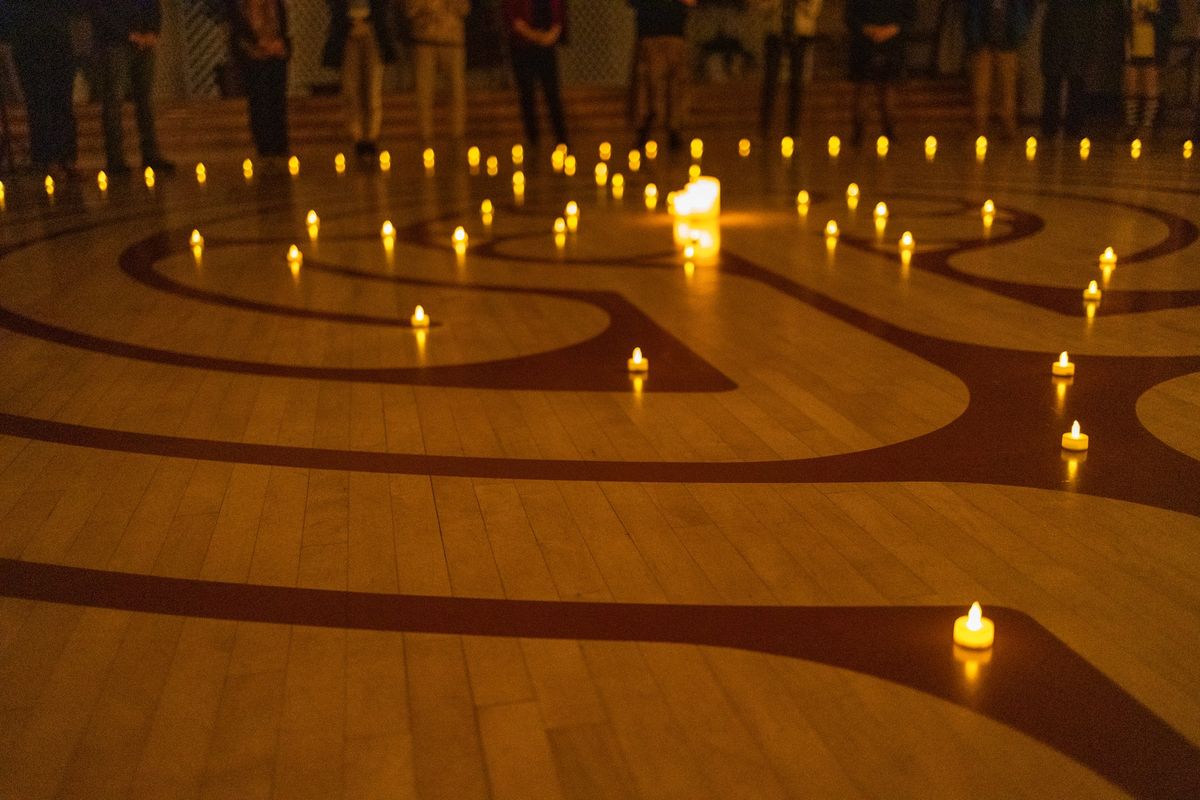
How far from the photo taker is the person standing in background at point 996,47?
1196 centimetres

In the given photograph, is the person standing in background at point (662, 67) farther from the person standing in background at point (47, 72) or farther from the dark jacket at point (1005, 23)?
the person standing in background at point (47, 72)

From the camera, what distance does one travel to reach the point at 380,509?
11.1 feet

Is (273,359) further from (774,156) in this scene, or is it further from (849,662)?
(774,156)

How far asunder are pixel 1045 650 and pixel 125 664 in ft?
5.48

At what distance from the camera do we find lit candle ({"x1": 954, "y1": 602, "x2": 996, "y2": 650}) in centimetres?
255

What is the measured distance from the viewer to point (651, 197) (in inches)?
361

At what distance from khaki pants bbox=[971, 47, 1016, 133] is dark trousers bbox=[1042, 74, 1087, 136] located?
0.59m

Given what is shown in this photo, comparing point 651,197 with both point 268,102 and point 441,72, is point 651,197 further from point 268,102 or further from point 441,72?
point 268,102

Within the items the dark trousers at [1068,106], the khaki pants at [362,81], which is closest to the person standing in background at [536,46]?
the khaki pants at [362,81]

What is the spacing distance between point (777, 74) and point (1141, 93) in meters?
3.30

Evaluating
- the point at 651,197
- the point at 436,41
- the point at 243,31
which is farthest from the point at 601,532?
the point at 243,31

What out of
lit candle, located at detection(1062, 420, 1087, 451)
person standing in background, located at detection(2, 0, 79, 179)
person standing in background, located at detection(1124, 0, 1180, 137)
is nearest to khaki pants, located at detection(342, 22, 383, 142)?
person standing in background, located at detection(2, 0, 79, 179)

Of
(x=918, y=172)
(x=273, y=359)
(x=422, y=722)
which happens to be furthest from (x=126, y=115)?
(x=422, y=722)

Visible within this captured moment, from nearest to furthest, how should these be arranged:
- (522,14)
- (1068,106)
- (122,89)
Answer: (122,89) < (522,14) < (1068,106)
